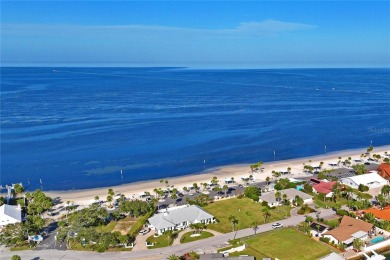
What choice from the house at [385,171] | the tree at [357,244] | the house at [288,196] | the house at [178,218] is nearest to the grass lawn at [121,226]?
the house at [178,218]

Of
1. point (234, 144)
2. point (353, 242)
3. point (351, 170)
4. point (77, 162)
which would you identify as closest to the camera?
point (353, 242)

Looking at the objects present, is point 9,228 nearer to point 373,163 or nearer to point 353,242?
point 353,242

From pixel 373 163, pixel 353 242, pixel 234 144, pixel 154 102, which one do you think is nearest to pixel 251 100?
pixel 154 102

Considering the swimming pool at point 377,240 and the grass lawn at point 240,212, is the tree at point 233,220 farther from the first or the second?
the swimming pool at point 377,240

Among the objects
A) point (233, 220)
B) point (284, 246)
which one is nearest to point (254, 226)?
point (233, 220)

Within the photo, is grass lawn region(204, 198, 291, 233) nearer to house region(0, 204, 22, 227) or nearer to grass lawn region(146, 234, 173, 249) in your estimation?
grass lawn region(146, 234, 173, 249)
